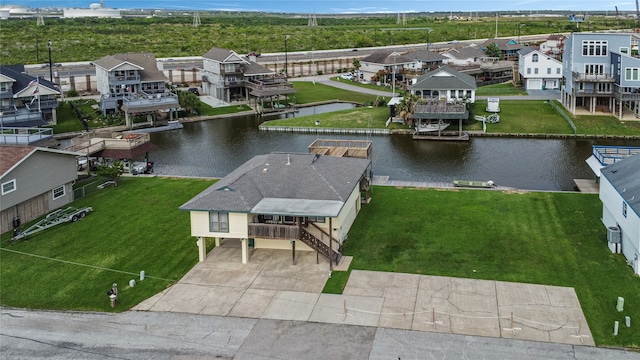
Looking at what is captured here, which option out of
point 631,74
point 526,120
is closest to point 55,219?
point 526,120

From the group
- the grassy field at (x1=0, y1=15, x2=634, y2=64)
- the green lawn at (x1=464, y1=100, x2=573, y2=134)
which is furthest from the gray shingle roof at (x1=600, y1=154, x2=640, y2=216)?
the grassy field at (x1=0, y1=15, x2=634, y2=64)

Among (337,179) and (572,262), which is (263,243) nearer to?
(337,179)

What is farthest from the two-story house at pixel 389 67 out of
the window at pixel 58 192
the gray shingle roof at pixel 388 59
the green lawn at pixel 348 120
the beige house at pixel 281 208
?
the window at pixel 58 192

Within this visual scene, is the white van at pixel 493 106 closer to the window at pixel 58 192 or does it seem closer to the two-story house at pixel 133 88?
the two-story house at pixel 133 88

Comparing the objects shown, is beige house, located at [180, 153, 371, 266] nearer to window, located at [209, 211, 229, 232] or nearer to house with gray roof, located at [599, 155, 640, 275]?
window, located at [209, 211, 229, 232]

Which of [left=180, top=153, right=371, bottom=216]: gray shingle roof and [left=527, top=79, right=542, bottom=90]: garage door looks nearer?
[left=180, top=153, right=371, bottom=216]: gray shingle roof
